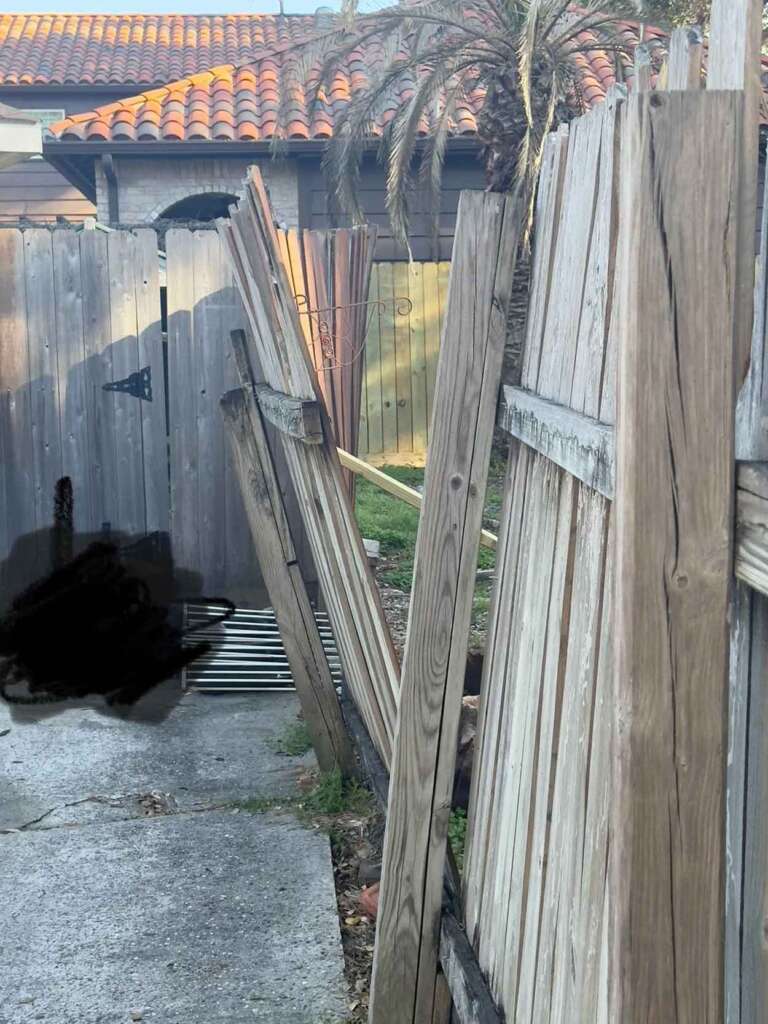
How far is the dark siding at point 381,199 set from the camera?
15828 mm

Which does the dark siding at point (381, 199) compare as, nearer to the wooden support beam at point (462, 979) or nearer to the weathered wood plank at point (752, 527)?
the wooden support beam at point (462, 979)

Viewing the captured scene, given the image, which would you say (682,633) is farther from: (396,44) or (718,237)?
(396,44)

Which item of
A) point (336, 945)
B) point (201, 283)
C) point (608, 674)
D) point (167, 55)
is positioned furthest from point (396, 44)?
point (167, 55)

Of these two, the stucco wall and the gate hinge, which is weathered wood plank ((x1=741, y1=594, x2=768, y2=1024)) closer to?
the gate hinge

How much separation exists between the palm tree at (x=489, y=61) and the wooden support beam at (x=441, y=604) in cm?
751

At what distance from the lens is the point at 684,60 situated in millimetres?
1316

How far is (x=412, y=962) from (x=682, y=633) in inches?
66.8

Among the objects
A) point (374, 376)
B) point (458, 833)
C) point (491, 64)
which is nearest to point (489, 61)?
point (491, 64)

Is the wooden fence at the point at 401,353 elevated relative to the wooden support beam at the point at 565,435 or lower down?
lower down

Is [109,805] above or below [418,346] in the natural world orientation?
below

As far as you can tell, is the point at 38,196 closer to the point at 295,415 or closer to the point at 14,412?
the point at 14,412

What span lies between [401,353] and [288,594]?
8614 mm

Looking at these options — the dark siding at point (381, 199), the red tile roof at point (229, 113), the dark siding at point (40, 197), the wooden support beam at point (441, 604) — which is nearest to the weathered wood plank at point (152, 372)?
the wooden support beam at point (441, 604)

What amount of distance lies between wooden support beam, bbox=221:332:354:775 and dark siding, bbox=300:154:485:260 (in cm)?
1132
